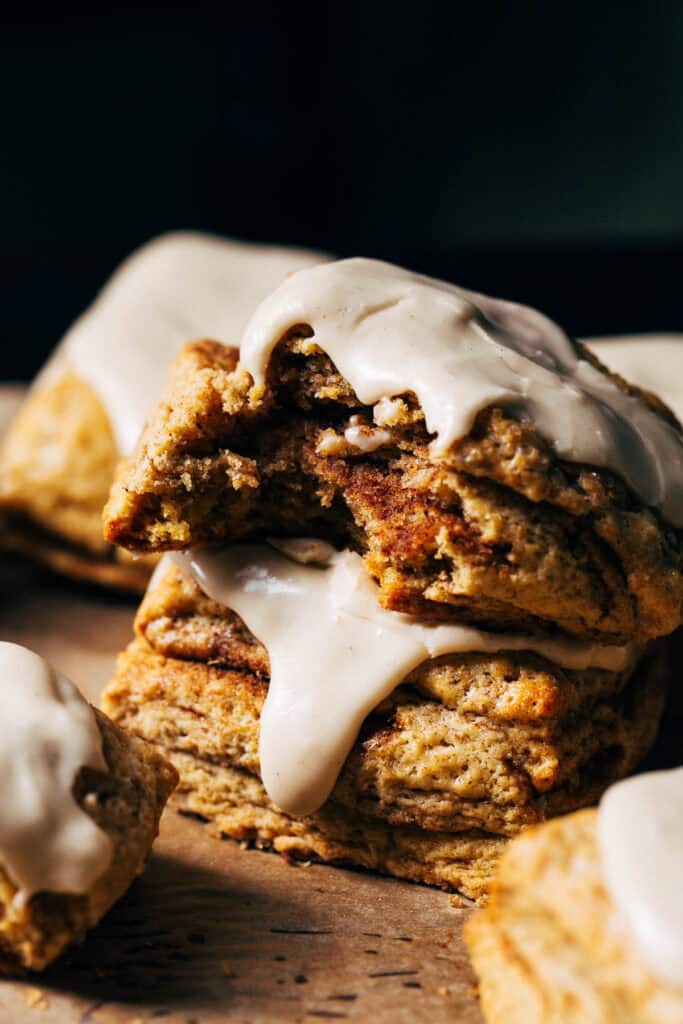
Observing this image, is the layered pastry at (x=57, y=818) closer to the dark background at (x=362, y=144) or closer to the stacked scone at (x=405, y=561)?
the stacked scone at (x=405, y=561)

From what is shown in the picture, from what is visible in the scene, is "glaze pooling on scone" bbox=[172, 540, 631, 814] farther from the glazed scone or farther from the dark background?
the dark background

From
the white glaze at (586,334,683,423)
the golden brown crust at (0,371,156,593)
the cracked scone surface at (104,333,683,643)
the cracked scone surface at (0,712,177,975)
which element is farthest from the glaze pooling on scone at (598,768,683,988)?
the golden brown crust at (0,371,156,593)

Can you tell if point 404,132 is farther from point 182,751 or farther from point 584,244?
point 182,751

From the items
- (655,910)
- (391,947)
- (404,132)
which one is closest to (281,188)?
(404,132)

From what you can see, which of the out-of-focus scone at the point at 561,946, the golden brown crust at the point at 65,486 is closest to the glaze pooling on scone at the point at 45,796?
the out-of-focus scone at the point at 561,946

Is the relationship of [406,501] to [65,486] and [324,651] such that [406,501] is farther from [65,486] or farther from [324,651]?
[65,486]

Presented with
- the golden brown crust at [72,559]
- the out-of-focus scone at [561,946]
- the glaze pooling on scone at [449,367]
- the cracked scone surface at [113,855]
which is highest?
the glaze pooling on scone at [449,367]
